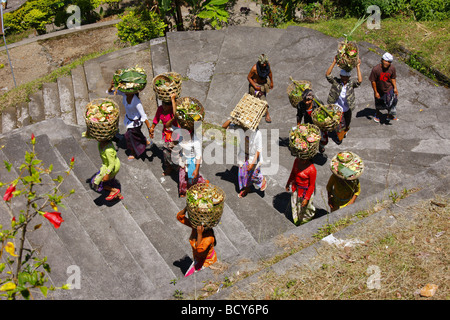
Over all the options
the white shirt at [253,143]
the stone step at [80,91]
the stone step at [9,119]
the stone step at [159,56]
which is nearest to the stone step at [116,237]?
the white shirt at [253,143]

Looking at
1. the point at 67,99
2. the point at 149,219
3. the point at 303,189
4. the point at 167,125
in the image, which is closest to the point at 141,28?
the point at 67,99

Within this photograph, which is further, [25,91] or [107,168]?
[25,91]

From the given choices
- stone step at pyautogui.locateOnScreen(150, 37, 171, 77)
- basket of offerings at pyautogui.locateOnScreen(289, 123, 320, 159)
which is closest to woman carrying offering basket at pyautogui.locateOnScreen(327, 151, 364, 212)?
basket of offerings at pyautogui.locateOnScreen(289, 123, 320, 159)

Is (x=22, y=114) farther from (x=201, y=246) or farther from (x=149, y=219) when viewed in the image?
(x=201, y=246)

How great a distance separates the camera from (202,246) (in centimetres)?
584

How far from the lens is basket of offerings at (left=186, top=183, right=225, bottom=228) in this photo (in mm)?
5562

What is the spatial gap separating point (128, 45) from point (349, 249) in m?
9.01

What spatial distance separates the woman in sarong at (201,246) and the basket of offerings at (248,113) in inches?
67.2

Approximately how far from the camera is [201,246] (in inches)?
230

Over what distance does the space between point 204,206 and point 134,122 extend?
300 cm

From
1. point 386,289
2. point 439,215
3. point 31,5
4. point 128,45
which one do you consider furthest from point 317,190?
point 31,5

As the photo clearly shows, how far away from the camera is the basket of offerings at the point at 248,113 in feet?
22.6
